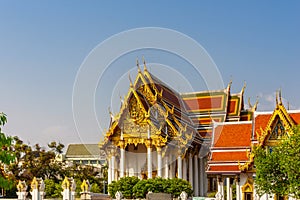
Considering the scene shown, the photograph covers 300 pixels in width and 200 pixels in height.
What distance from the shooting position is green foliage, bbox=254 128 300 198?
19062 mm

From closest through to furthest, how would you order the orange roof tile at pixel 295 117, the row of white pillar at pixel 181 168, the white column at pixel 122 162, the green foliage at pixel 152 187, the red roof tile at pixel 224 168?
the orange roof tile at pixel 295 117 < the red roof tile at pixel 224 168 < the green foliage at pixel 152 187 < the row of white pillar at pixel 181 168 < the white column at pixel 122 162

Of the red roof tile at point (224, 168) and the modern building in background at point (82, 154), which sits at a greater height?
the modern building in background at point (82, 154)

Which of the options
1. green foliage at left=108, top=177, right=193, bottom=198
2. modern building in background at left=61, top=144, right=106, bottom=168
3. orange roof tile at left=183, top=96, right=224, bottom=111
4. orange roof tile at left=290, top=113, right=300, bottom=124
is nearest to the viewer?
orange roof tile at left=290, top=113, right=300, bottom=124

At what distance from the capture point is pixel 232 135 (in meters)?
29.2

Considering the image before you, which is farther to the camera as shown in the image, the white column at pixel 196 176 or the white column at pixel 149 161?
the white column at pixel 196 176

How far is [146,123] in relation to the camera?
33031 mm

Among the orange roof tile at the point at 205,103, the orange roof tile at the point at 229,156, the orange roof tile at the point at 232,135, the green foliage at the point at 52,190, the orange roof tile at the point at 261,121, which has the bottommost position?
the green foliage at the point at 52,190

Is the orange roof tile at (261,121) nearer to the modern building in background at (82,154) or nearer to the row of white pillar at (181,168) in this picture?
the row of white pillar at (181,168)

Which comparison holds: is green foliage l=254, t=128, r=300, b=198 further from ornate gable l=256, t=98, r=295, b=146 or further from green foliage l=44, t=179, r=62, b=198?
green foliage l=44, t=179, r=62, b=198

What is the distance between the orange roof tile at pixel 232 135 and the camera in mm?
28516

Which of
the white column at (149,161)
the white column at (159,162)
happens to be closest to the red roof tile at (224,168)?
the white column at (159,162)

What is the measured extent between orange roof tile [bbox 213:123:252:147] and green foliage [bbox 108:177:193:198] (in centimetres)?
299

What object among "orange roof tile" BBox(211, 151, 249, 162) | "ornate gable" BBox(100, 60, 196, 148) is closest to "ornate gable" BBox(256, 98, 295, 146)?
"orange roof tile" BBox(211, 151, 249, 162)

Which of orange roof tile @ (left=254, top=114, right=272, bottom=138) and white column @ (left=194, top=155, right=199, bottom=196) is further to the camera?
white column @ (left=194, top=155, right=199, bottom=196)
